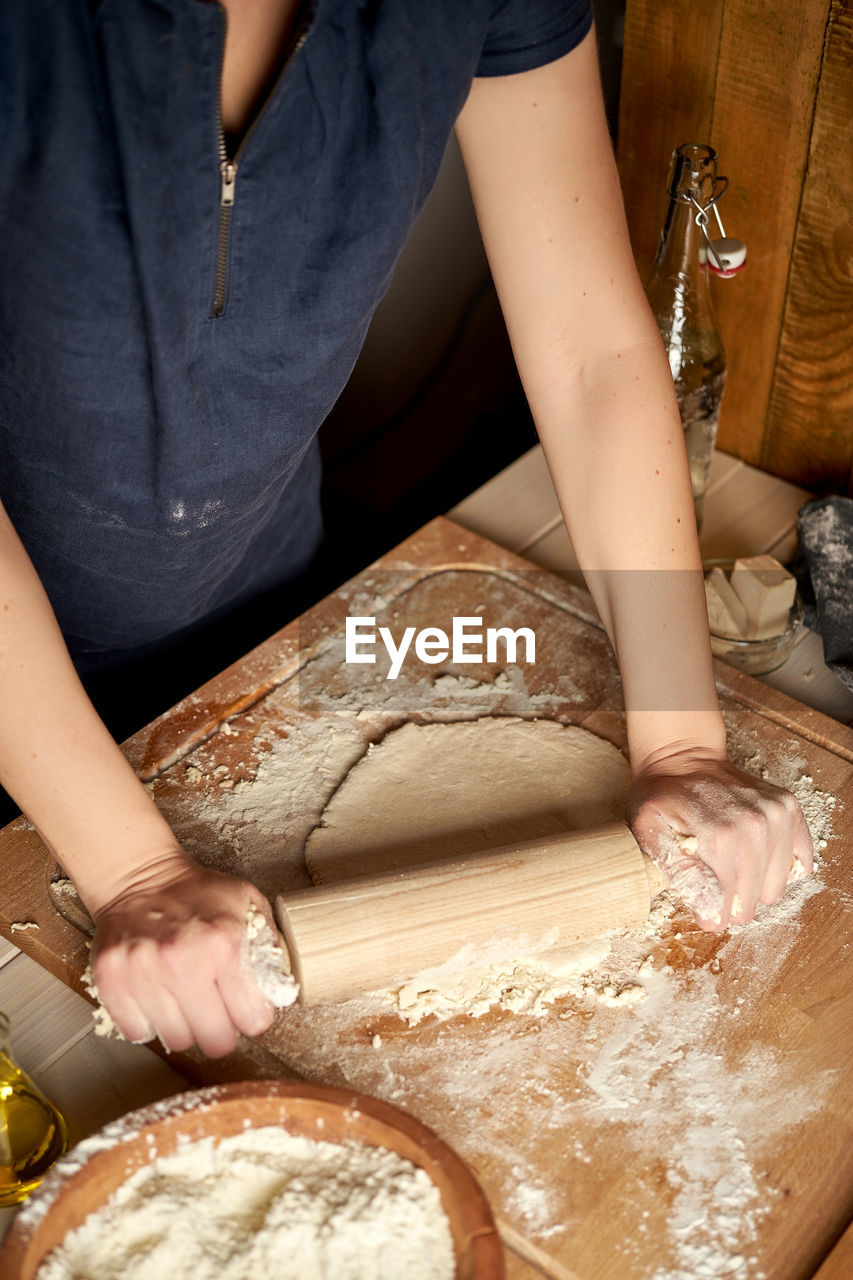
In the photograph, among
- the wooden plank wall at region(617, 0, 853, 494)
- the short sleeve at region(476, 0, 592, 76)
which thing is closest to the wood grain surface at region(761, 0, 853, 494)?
the wooden plank wall at region(617, 0, 853, 494)

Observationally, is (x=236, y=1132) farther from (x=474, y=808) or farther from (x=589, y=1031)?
(x=474, y=808)

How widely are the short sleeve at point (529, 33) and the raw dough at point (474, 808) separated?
62 centimetres

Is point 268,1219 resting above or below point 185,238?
below

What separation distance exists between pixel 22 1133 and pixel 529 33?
97 centimetres

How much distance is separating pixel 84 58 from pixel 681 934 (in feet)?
2.71

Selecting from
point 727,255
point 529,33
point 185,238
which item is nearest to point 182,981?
point 185,238

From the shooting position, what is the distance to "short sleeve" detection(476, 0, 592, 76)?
3.25ft

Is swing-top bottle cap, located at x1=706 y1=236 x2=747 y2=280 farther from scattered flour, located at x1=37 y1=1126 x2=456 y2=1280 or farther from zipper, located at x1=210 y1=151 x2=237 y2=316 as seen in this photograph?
scattered flour, located at x1=37 y1=1126 x2=456 y2=1280

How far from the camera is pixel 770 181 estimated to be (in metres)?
1.44

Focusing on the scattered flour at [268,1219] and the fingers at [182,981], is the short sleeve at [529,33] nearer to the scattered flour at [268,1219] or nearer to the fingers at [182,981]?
the fingers at [182,981]

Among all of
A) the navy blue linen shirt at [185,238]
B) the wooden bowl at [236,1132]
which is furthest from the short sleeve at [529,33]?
the wooden bowl at [236,1132]

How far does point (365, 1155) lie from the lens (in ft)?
2.40

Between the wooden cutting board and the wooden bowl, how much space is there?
14 centimetres

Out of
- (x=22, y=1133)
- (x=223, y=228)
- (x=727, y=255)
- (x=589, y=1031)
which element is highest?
(x=223, y=228)
